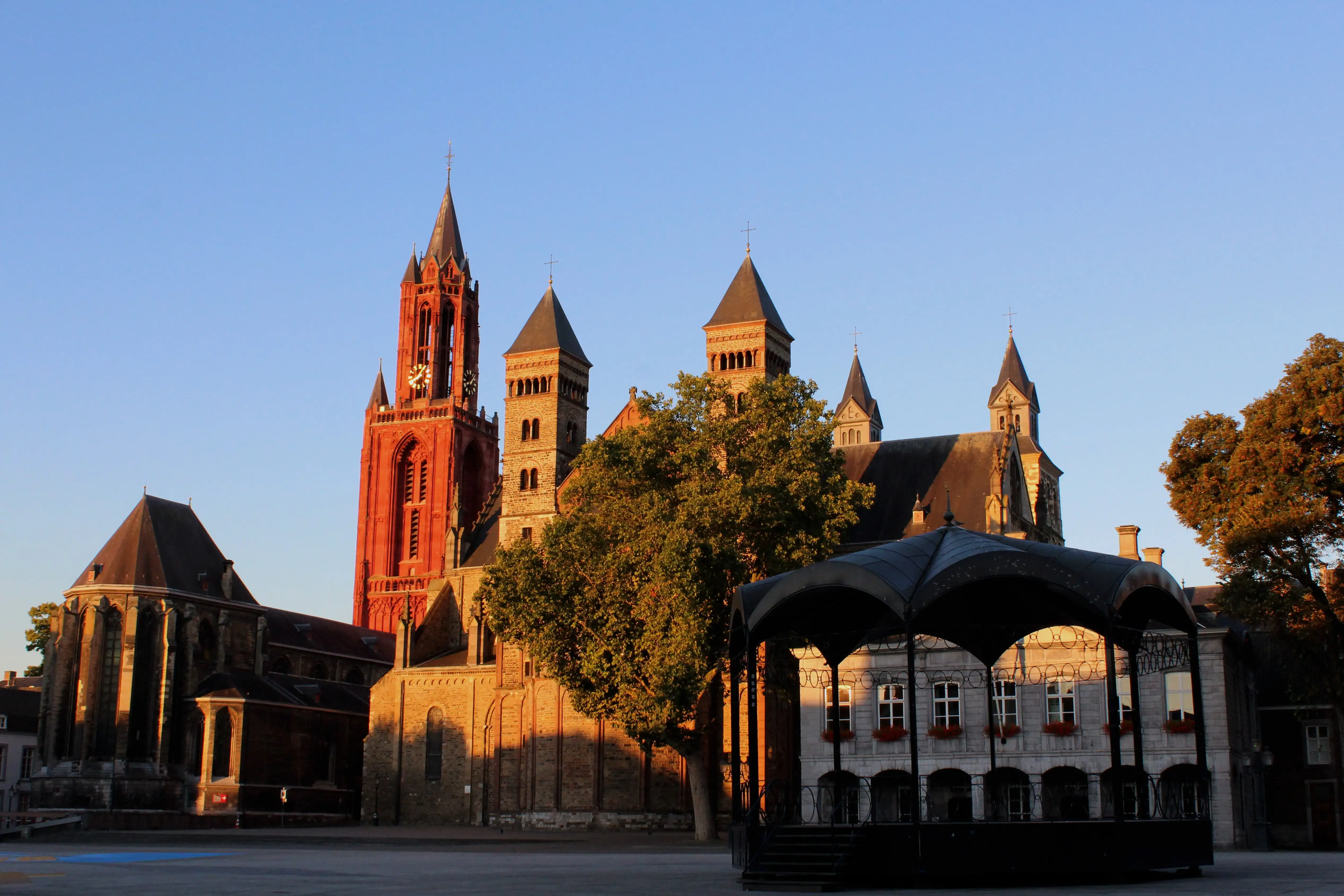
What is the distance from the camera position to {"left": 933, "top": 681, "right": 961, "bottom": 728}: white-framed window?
40750mm

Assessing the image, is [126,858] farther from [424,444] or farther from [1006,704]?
[424,444]

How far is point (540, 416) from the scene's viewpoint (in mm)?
63156

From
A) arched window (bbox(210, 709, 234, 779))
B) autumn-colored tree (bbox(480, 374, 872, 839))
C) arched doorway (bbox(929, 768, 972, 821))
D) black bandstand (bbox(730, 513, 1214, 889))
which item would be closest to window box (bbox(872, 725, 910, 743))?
arched doorway (bbox(929, 768, 972, 821))

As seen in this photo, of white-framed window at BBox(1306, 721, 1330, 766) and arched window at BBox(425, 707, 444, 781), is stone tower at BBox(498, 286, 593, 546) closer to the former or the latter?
arched window at BBox(425, 707, 444, 781)

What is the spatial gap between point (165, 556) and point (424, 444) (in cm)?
3159

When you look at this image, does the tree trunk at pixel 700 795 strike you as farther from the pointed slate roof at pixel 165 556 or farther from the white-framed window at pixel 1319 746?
the pointed slate roof at pixel 165 556

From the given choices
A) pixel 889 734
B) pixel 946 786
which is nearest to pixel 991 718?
pixel 889 734

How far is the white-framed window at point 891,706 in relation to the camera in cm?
4116

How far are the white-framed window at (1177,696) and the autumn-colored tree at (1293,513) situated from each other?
242cm

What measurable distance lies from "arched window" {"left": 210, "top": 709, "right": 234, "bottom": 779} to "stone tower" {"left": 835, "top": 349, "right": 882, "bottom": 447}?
Answer: 2042 inches

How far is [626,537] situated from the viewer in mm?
44156

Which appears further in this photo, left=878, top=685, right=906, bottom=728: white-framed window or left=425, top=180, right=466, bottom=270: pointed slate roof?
left=425, top=180, right=466, bottom=270: pointed slate roof

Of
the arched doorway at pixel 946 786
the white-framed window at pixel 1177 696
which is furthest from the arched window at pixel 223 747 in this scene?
the white-framed window at pixel 1177 696

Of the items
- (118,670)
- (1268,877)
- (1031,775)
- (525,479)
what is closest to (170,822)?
(118,670)
